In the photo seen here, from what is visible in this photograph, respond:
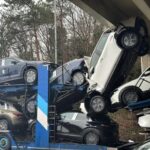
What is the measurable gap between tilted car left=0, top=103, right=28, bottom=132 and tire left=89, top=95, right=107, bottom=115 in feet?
7.07

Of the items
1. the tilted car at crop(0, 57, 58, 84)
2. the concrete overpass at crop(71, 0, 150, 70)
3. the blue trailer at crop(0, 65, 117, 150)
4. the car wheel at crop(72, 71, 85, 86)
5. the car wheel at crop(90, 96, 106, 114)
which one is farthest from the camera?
the concrete overpass at crop(71, 0, 150, 70)

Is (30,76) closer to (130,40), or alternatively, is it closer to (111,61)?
(111,61)

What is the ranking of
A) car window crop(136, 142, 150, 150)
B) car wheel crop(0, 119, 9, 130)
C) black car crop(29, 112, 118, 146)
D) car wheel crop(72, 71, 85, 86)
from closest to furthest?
car window crop(136, 142, 150, 150), black car crop(29, 112, 118, 146), car wheel crop(72, 71, 85, 86), car wheel crop(0, 119, 9, 130)

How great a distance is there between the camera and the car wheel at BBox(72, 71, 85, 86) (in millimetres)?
14242

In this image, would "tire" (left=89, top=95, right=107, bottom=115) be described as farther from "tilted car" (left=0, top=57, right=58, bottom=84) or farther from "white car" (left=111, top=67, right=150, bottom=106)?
"tilted car" (left=0, top=57, right=58, bottom=84)

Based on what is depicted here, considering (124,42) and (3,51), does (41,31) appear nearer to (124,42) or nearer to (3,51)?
(3,51)

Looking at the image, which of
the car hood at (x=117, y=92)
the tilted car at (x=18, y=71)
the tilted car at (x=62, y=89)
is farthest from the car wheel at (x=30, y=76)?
the car hood at (x=117, y=92)

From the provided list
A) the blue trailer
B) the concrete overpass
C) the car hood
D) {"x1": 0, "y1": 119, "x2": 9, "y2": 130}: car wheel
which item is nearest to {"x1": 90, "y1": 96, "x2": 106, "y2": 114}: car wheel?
the car hood

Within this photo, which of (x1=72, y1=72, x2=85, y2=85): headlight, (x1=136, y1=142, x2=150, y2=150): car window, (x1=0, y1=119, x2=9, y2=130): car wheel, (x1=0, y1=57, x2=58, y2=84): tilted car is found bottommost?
(x1=136, y1=142, x2=150, y2=150): car window

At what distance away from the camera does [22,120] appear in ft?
48.3

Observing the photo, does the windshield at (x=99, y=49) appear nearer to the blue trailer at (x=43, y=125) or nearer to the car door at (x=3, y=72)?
the blue trailer at (x=43, y=125)

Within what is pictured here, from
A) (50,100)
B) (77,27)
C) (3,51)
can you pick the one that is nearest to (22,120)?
(50,100)

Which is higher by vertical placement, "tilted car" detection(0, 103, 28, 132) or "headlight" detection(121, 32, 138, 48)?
"headlight" detection(121, 32, 138, 48)

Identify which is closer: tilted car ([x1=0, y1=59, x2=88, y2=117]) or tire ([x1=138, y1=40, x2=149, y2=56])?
tire ([x1=138, y1=40, x2=149, y2=56])
